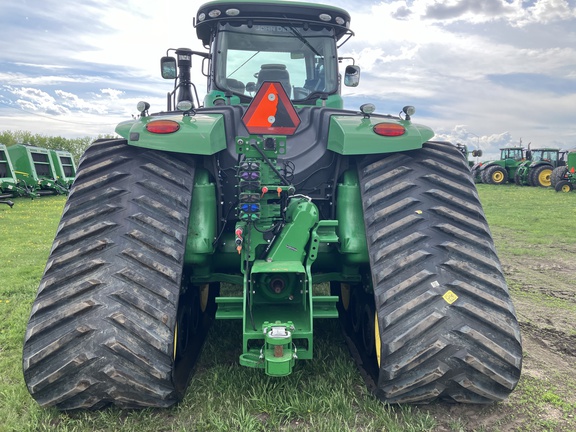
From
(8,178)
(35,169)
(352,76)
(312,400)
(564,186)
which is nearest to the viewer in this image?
(312,400)

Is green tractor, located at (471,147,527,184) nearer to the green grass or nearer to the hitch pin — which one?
the green grass

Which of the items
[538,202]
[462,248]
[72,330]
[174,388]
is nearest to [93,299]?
[72,330]

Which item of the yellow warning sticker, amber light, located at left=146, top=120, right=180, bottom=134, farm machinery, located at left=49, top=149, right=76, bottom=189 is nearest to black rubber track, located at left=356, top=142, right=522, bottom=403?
the yellow warning sticker

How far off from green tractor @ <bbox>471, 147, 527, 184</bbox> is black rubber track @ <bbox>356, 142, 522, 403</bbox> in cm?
2683

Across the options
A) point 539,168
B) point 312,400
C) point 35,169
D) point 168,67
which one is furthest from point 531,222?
point 35,169

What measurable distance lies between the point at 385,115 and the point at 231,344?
217 cm

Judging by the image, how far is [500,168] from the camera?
2758cm

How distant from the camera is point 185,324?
3445 millimetres

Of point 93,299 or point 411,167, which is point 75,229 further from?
point 411,167

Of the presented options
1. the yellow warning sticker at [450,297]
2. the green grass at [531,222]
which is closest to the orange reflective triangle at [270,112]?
the yellow warning sticker at [450,297]

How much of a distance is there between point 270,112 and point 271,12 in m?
1.83

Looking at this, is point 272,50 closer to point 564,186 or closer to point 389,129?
point 389,129

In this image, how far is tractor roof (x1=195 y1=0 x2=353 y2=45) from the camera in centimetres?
443

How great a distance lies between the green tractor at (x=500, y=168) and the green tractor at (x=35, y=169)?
2258cm
